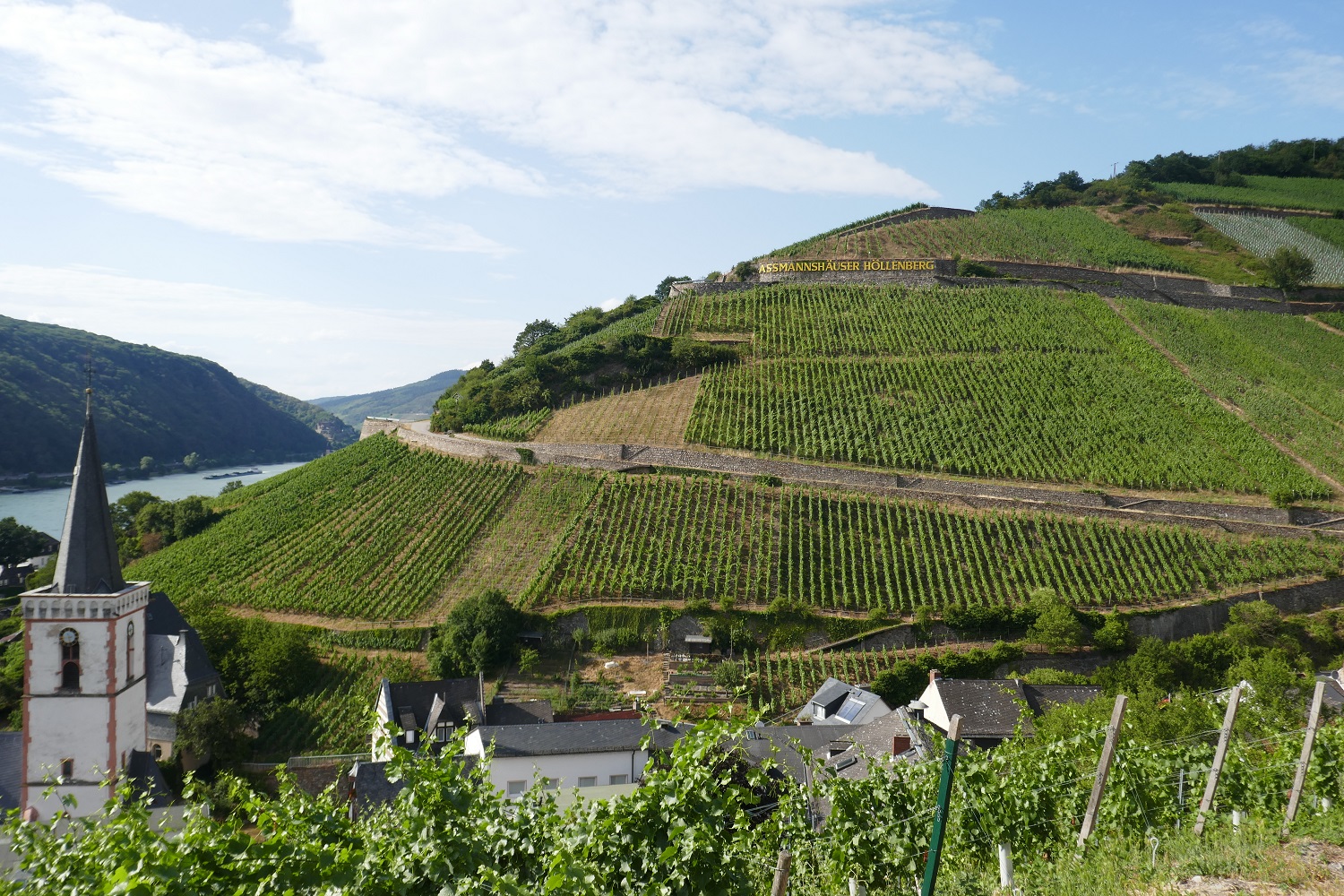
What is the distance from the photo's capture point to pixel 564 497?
3975 centimetres

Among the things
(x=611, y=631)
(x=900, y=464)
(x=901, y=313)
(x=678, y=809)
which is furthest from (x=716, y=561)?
(x=901, y=313)

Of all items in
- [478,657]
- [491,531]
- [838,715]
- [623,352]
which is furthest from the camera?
[623,352]

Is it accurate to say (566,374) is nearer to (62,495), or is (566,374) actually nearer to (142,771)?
(142,771)

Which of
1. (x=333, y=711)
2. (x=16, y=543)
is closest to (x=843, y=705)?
(x=333, y=711)

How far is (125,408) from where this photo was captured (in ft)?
→ 387

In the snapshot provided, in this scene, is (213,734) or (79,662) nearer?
(79,662)

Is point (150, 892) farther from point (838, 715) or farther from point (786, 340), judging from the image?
point (786, 340)

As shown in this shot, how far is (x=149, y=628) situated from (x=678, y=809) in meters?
29.5

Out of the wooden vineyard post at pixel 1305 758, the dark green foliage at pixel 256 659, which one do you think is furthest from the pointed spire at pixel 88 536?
the wooden vineyard post at pixel 1305 758

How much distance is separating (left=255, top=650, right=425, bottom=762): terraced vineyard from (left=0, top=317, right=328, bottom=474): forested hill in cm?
7244

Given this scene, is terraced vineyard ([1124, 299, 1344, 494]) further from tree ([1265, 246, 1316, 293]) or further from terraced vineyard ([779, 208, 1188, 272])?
terraced vineyard ([779, 208, 1188, 272])

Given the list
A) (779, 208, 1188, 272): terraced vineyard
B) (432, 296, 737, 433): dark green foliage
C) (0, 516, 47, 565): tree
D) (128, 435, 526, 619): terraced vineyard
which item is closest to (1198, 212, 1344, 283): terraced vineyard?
(779, 208, 1188, 272): terraced vineyard

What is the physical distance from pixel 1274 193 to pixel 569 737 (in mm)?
102204

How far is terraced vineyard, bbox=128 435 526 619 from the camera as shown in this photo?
1375 inches
